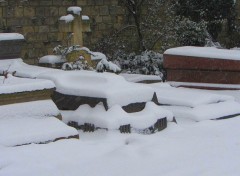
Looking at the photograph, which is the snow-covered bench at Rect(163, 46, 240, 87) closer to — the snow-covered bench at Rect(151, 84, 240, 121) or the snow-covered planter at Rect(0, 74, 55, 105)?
the snow-covered bench at Rect(151, 84, 240, 121)

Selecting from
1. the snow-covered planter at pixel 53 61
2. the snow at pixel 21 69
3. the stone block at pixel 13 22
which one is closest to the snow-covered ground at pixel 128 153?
the snow at pixel 21 69

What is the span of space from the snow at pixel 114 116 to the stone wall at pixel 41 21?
4.58m

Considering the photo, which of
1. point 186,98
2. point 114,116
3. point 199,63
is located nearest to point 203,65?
point 199,63

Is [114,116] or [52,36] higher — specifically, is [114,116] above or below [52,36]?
below

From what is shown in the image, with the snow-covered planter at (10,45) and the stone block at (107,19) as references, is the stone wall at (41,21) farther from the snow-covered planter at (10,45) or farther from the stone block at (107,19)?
the snow-covered planter at (10,45)

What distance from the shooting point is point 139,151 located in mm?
4934

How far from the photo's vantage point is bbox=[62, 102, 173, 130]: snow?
5531 mm

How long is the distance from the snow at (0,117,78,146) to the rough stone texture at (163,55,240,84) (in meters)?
4.33

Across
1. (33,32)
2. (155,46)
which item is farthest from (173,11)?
(33,32)

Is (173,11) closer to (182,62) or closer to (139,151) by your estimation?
(182,62)

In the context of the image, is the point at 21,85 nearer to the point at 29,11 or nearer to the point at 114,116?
the point at 114,116

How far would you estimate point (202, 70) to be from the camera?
898 centimetres

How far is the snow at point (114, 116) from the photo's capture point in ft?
18.1

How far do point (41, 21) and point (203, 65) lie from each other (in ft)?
14.4
